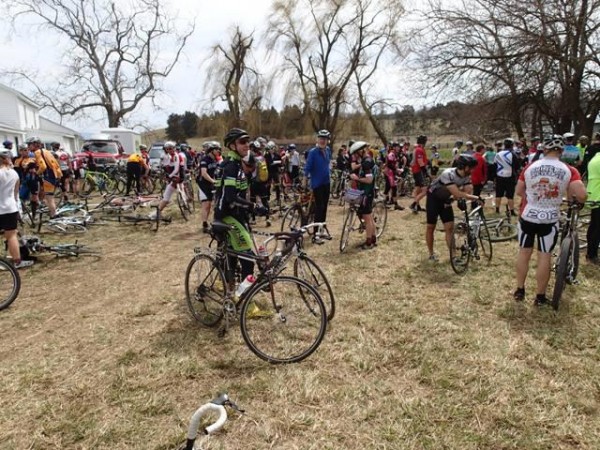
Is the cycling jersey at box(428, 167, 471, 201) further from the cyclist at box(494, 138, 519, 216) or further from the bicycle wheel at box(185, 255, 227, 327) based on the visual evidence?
the cyclist at box(494, 138, 519, 216)

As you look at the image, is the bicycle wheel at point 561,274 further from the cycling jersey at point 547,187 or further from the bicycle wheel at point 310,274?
the bicycle wheel at point 310,274

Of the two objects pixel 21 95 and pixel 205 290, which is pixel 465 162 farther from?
pixel 21 95

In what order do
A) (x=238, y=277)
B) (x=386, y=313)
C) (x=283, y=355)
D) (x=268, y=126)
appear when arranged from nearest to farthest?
(x=283, y=355) < (x=238, y=277) < (x=386, y=313) < (x=268, y=126)

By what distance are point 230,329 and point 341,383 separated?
1.33 metres

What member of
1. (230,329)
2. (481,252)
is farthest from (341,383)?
(481,252)

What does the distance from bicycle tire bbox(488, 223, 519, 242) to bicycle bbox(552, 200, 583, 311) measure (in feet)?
7.70

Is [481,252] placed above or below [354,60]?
below

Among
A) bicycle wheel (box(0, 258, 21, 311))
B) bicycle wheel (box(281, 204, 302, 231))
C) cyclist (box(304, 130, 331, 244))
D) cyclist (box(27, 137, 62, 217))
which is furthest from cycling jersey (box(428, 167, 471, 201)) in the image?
cyclist (box(27, 137, 62, 217))

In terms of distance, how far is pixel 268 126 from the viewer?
3475 centimetres

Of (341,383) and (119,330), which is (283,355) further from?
(119,330)

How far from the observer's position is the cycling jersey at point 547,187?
4301 millimetres

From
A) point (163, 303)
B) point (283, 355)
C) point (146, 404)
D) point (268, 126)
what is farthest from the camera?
point (268, 126)

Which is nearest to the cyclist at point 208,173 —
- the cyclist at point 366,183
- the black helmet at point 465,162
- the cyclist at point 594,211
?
the cyclist at point 366,183

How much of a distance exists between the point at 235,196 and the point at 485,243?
4.41 meters
